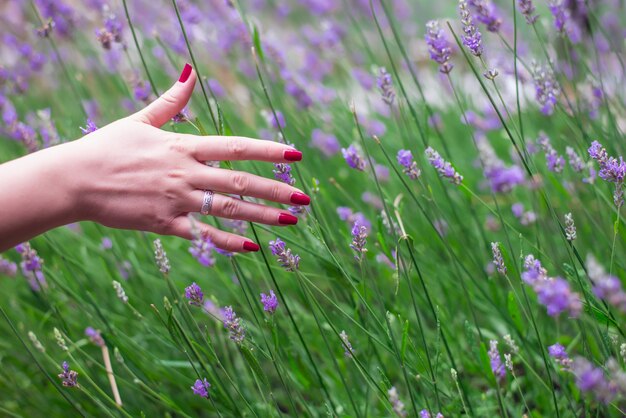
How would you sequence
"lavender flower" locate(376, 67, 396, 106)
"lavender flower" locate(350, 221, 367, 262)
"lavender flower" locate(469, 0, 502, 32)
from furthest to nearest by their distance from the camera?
"lavender flower" locate(376, 67, 396, 106)
"lavender flower" locate(469, 0, 502, 32)
"lavender flower" locate(350, 221, 367, 262)

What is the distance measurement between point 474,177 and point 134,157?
5.18 ft

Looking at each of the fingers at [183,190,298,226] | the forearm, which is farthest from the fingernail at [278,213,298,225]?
the forearm

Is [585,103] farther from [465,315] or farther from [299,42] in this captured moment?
[299,42]

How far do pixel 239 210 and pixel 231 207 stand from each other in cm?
2

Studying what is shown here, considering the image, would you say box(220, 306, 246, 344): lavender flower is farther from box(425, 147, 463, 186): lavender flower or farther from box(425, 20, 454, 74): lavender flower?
box(425, 20, 454, 74): lavender flower

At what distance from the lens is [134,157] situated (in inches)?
41.0

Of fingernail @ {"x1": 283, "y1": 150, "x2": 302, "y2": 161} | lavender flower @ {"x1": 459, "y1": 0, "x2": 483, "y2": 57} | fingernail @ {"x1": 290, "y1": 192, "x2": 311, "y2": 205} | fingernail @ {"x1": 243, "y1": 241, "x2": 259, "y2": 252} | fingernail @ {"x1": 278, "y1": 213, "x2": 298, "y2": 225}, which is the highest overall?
lavender flower @ {"x1": 459, "y1": 0, "x2": 483, "y2": 57}

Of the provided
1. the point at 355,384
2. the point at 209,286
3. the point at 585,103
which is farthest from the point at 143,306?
the point at 585,103

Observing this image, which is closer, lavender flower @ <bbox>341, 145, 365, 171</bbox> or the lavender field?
the lavender field

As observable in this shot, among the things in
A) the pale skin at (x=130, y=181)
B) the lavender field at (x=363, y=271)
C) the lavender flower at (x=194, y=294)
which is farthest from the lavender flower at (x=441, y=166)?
the lavender flower at (x=194, y=294)

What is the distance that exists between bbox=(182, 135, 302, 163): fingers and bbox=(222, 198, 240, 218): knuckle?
8 cm

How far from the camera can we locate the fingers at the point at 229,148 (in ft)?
3.46

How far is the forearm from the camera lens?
103 centimetres

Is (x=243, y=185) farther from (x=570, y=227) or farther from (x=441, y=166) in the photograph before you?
(x=570, y=227)
